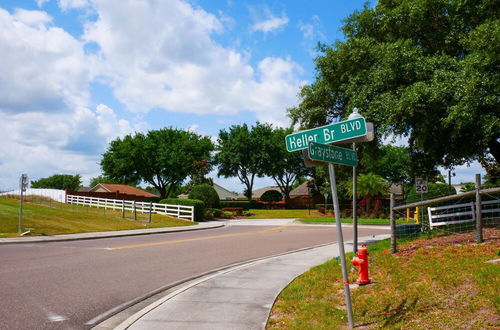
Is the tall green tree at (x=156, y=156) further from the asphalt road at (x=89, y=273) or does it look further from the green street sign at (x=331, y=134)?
the green street sign at (x=331, y=134)

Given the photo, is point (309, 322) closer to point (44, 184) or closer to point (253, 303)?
point (253, 303)

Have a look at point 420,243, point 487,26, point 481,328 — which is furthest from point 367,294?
point 487,26

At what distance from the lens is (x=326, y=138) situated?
5.67 metres

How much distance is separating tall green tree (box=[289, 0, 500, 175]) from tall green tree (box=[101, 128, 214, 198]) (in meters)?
41.9

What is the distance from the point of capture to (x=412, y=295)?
20.4ft

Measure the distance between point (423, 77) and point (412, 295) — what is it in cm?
909

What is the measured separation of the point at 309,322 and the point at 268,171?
5875 cm

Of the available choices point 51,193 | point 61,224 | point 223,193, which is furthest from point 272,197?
point 61,224

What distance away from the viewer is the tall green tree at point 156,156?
5812 cm

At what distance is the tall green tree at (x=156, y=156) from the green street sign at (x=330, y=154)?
51.7m

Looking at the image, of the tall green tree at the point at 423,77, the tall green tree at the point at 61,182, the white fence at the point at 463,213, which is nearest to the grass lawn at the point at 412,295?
the white fence at the point at 463,213

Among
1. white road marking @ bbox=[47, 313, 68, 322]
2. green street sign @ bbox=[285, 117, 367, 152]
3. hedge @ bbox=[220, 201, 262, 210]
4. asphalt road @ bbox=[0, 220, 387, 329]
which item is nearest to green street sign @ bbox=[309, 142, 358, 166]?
green street sign @ bbox=[285, 117, 367, 152]

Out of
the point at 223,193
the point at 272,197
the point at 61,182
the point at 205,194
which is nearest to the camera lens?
the point at 205,194

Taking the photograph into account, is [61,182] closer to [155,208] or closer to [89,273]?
[155,208]
